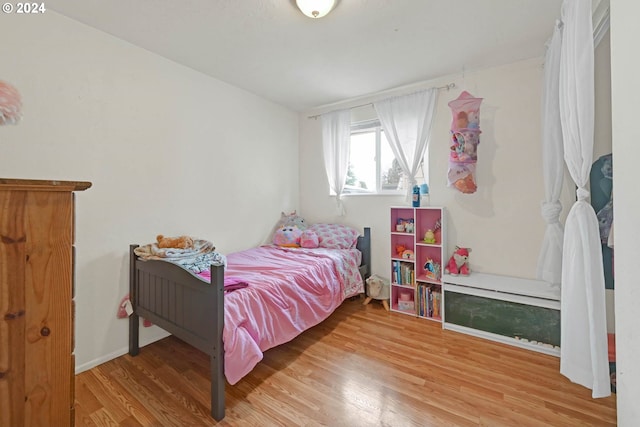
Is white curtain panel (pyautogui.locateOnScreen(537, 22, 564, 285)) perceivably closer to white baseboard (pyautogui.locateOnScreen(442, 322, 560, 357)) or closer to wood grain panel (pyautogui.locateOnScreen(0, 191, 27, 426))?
white baseboard (pyautogui.locateOnScreen(442, 322, 560, 357))

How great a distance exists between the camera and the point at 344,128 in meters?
3.39

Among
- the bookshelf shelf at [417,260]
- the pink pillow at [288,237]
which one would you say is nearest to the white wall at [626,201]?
the bookshelf shelf at [417,260]

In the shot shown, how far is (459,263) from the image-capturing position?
2586mm

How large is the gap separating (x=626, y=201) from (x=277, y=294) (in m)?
1.87

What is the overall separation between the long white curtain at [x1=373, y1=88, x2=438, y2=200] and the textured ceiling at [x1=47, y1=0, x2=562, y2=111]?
231mm

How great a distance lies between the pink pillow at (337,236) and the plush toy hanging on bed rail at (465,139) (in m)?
1.29

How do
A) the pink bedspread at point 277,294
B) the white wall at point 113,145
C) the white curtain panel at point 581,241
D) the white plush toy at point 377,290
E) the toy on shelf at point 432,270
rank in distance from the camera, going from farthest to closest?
1. the white plush toy at point 377,290
2. the toy on shelf at point 432,270
3. the white wall at point 113,145
4. the pink bedspread at point 277,294
5. the white curtain panel at point 581,241

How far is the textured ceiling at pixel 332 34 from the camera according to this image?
69.0 inches

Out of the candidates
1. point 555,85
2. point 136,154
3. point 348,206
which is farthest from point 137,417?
point 555,85

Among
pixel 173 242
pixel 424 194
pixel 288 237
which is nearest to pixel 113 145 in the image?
pixel 173 242

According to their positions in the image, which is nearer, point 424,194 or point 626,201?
point 626,201

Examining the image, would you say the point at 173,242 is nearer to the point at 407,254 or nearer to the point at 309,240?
the point at 309,240

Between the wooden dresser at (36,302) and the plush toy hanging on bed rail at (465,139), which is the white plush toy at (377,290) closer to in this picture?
the plush toy hanging on bed rail at (465,139)

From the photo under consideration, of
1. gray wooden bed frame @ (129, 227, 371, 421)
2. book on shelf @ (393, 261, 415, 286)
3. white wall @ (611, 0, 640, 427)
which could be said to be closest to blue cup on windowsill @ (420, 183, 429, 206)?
book on shelf @ (393, 261, 415, 286)
